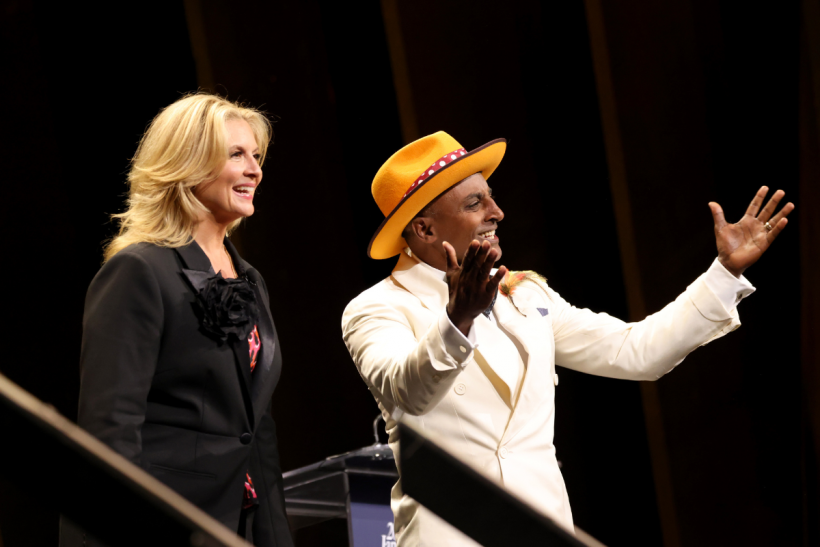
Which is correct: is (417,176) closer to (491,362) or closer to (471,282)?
(491,362)

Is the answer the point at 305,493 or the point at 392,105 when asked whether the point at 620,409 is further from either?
the point at 392,105

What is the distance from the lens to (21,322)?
129 inches

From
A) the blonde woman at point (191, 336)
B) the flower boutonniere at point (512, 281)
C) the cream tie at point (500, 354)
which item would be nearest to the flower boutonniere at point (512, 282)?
the flower boutonniere at point (512, 281)

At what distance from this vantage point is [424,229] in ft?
6.22

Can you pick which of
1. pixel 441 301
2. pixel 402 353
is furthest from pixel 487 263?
pixel 441 301

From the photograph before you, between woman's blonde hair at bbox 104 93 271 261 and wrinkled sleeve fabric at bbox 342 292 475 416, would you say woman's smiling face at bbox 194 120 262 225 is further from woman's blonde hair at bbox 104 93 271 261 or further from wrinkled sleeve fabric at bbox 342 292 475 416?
wrinkled sleeve fabric at bbox 342 292 475 416

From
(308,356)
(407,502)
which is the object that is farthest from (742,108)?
(308,356)

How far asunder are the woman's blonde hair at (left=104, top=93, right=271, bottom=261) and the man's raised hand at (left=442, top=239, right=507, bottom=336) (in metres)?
0.67

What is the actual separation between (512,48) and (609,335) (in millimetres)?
1815

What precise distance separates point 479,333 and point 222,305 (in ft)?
1.78

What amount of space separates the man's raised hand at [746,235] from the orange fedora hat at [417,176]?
0.52m

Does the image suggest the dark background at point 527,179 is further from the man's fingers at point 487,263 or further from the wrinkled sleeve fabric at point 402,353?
the man's fingers at point 487,263

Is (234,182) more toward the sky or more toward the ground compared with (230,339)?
more toward the sky

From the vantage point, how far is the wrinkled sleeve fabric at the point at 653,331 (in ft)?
5.88
